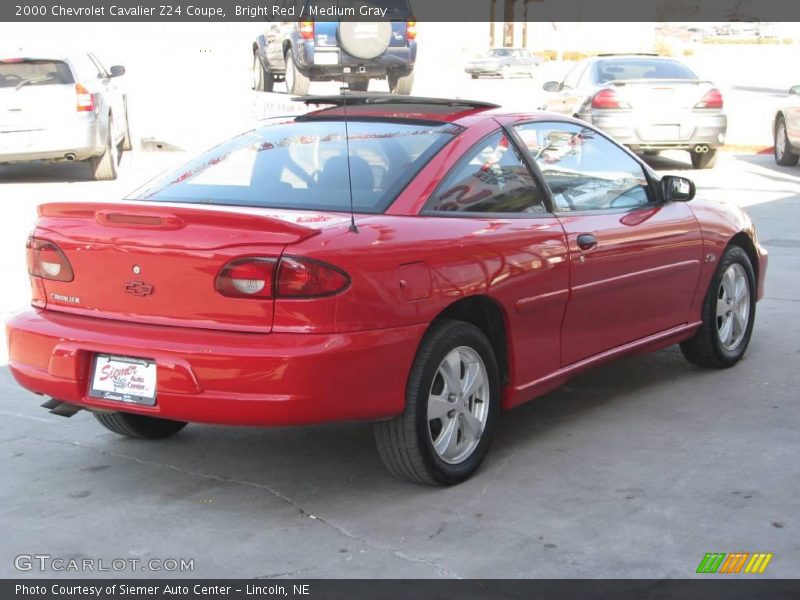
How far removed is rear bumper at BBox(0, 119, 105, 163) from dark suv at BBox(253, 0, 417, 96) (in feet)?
17.1

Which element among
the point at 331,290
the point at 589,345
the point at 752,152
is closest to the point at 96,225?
the point at 331,290

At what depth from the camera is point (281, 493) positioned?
4777 millimetres

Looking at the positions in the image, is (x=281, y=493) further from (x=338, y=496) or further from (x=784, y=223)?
(x=784, y=223)

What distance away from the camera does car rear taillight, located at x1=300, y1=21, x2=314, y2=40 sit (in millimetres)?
20547

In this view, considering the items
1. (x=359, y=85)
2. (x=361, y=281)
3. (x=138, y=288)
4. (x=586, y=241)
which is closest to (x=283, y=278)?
(x=361, y=281)

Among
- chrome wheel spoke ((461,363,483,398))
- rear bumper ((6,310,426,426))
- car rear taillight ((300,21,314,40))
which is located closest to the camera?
rear bumper ((6,310,426,426))

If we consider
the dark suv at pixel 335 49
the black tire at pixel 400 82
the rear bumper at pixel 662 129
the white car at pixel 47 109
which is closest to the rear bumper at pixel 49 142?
the white car at pixel 47 109

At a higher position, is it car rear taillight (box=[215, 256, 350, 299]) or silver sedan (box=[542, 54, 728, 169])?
car rear taillight (box=[215, 256, 350, 299])

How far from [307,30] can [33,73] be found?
6419 mm

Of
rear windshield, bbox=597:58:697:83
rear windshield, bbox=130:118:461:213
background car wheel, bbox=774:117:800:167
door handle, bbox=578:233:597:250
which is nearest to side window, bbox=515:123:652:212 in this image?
door handle, bbox=578:233:597:250

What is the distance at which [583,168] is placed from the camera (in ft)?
19.1

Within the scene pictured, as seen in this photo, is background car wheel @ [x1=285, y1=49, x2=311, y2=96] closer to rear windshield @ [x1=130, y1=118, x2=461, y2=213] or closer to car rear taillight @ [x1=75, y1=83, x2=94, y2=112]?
car rear taillight @ [x1=75, y1=83, x2=94, y2=112]

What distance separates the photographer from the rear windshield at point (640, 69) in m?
16.4

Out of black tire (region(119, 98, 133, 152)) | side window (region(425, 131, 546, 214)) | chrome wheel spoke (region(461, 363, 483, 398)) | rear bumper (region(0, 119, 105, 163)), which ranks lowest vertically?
black tire (region(119, 98, 133, 152))
